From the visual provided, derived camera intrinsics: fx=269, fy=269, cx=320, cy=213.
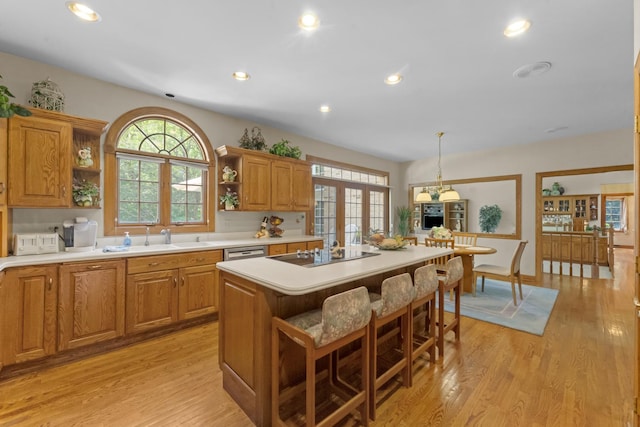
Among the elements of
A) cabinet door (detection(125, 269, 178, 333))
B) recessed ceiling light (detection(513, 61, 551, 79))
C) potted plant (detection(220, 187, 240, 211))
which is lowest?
cabinet door (detection(125, 269, 178, 333))

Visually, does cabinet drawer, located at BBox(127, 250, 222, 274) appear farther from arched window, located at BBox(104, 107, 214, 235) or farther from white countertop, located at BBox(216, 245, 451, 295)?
white countertop, located at BBox(216, 245, 451, 295)

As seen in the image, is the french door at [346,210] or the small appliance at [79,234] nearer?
the small appliance at [79,234]

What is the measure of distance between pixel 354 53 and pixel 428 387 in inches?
112

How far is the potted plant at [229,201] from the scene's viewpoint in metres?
3.86

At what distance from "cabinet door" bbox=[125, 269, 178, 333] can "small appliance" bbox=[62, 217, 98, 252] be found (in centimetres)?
60

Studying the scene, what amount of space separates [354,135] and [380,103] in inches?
55.5

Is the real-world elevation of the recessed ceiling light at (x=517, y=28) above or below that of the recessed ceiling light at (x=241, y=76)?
below

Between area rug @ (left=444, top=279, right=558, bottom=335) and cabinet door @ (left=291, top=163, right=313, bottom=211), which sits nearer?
area rug @ (left=444, top=279, right=558, bottom=335)

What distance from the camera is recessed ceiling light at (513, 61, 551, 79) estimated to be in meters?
2.54

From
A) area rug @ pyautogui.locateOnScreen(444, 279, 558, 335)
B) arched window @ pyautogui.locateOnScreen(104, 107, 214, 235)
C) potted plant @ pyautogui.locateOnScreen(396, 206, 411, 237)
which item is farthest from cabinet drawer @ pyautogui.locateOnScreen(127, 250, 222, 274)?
potted plant @ pyautogui.locateOnScreen(396, 206, 411, 237)

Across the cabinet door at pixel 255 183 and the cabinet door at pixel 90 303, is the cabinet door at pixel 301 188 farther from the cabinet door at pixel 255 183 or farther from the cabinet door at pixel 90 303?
the cabinet door at pixel 90 303

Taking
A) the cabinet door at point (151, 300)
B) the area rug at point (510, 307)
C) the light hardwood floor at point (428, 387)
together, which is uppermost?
the cabinet door at point (151, 300)

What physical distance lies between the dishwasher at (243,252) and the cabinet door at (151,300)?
60 centimetres

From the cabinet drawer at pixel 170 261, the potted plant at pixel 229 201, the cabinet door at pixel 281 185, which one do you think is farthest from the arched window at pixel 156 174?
the cabinet door at pixel 281 185
